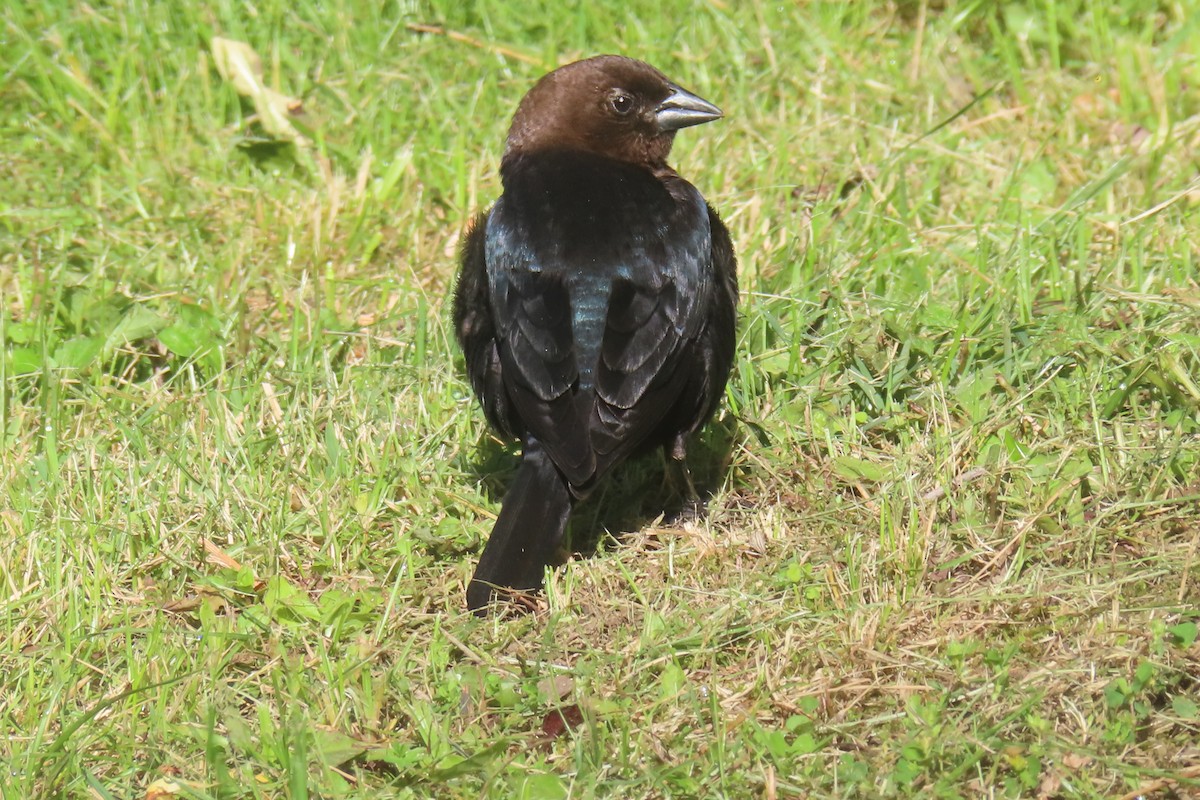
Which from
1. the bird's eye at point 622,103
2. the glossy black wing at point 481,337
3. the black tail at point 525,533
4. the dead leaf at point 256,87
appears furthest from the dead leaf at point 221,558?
the dead leaf at point 256,87

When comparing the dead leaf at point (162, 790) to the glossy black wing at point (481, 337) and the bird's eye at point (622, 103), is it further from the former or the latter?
the bird's eye at point (622, 103)

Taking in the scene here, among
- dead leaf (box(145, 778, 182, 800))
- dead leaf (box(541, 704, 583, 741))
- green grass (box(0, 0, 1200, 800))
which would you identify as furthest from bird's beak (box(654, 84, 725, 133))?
dead leaf (box(145, 778, 182, 800))

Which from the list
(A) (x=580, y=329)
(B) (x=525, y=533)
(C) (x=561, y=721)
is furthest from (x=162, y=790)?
(A) (x=580, y=329)

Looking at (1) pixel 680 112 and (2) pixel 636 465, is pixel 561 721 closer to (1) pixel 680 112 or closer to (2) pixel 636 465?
(2) pixel 636 465

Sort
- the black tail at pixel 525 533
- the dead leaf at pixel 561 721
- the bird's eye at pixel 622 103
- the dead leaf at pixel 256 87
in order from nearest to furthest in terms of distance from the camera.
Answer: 1. the dead leaf at pixel 561 721
2. the black tail at pixel 525 533
3. the bird's eye at pixel 622 103
4. the dead leaf at pixel 256 87

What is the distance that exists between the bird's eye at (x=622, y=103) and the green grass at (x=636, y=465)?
2.24 feet

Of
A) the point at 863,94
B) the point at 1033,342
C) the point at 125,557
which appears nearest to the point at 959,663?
the point at 1033,342

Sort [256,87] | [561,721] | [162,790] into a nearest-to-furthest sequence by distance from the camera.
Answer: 1. [162,790]
2. [561,721]
3. [256,87]

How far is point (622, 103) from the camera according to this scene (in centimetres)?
417

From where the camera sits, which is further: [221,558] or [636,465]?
[636,465]

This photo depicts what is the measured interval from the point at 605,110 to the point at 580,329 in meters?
0.96

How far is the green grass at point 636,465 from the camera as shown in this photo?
2.91 m

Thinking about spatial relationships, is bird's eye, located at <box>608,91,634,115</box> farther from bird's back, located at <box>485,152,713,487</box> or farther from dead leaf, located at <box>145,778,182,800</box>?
dead leaf, located at <box>145,778,182,800</box>

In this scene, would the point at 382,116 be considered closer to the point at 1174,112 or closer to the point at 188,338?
the point at 188,338
